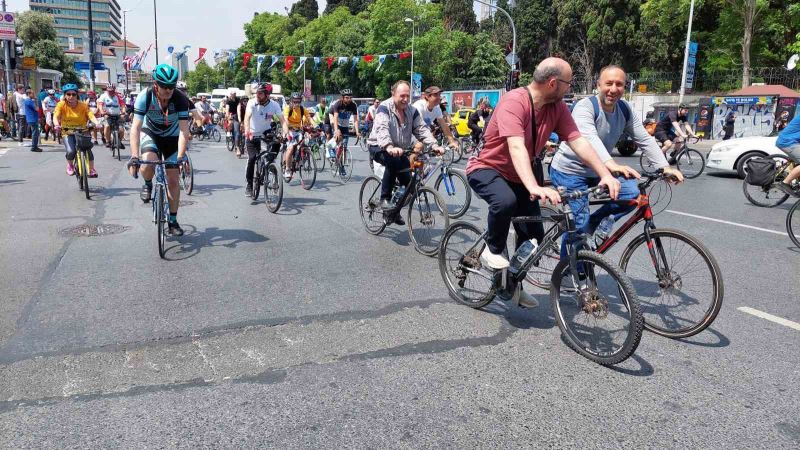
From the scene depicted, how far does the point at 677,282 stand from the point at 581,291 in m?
0.81

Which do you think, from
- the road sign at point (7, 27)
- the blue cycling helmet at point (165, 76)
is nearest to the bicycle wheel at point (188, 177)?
the blue cycling helmet at point (165, 76)

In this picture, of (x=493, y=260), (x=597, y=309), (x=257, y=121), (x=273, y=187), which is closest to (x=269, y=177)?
(x=273, y=187)

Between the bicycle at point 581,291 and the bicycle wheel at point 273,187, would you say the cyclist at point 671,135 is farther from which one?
the bicycle at point 581,291

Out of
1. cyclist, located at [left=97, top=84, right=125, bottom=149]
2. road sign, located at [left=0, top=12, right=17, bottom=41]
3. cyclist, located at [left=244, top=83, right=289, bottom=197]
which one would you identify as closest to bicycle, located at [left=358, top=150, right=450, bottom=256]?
cyclist, located at [left=244, top=83, right=289, bottom=197]

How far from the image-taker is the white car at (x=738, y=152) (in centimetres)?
1342

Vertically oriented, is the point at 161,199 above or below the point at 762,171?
below

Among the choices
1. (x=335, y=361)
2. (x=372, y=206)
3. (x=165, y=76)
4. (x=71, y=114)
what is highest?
(x=165, y=76)

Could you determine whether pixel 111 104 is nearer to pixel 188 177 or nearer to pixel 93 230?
pixel 188 177

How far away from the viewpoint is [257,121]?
10.1m

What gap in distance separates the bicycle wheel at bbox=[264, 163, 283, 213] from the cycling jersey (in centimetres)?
952

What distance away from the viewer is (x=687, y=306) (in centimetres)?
412

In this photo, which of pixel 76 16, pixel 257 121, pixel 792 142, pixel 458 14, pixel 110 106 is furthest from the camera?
pixel 76 16

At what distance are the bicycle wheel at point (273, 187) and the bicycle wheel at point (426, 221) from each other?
114 inches

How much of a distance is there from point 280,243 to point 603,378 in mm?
4366
